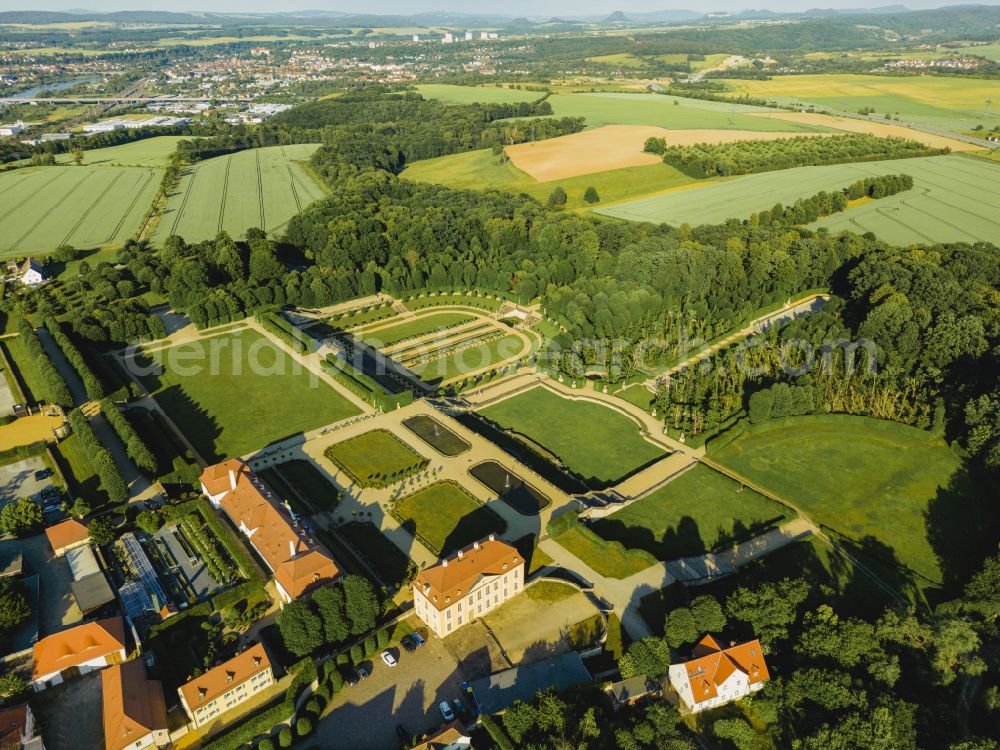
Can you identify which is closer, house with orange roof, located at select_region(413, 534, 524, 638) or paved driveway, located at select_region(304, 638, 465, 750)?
paved driveway, located at select_region(304, 638, 465, 750)

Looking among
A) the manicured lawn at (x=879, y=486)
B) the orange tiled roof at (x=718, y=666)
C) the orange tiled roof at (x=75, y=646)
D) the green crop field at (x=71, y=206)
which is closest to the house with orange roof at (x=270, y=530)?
the orange tiled roof at (x=75, y=646)

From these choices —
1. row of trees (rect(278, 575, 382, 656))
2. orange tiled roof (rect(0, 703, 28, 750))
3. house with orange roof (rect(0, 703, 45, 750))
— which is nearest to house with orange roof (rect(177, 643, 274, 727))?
row of trees (rect(278, 575, 382, 656))

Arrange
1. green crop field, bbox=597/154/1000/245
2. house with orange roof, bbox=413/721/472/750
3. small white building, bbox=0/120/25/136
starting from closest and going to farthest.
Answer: house with orange roof, bbox=413/721/472/750 < green crop field, bbox=597/154/1000/245 < small white building, bbox=0/120/25/136

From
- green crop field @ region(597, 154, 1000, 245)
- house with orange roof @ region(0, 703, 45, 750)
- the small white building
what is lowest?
house with orange roof @ region(0, 703, 45, 750)

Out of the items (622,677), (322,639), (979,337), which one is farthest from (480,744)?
(979,337)

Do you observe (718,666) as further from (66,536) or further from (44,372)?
(44,372)

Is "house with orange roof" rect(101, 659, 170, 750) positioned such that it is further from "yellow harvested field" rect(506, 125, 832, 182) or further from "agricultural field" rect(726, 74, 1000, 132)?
"agricultural field" rect(726, 74, 1000, 132)

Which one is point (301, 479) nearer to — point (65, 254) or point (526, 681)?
point (526, 681)
